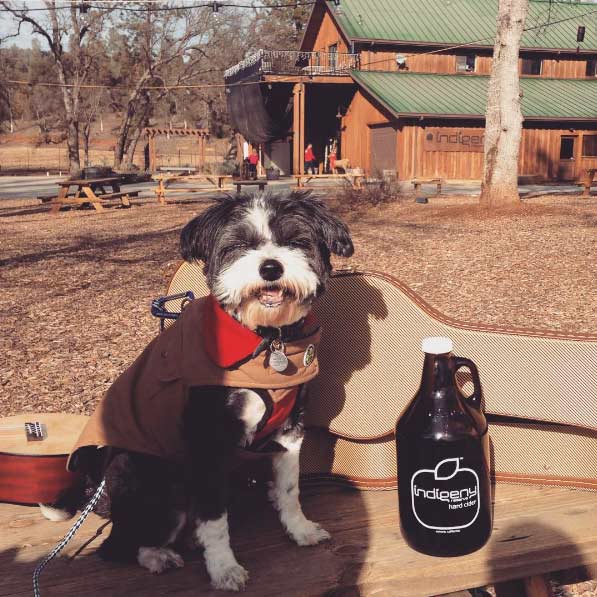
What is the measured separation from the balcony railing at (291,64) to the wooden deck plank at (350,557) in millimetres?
31858

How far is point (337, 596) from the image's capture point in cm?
218

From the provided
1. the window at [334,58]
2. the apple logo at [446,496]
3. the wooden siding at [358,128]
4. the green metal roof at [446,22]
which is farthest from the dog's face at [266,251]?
the window at [334,58]

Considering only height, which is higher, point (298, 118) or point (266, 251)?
point (298, 118)

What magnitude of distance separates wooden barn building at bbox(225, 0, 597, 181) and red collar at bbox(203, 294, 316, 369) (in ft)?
93.1

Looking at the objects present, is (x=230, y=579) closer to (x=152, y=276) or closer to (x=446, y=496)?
(x=446, y=496)

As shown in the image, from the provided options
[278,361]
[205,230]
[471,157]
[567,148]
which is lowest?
[278,361]

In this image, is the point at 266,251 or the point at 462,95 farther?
the point at 462,95

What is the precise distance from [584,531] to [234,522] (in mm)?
1248

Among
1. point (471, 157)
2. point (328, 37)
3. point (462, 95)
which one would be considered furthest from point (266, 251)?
point (328, 37)

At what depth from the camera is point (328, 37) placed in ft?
119

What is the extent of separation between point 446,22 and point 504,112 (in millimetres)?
22348

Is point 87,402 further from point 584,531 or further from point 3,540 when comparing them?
point 584,531

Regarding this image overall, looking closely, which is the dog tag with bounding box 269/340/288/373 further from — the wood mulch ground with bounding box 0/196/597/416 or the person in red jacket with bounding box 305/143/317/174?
the person in red jacket with bounding box 305/143/317/174

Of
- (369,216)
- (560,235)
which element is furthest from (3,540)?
(369,216)
